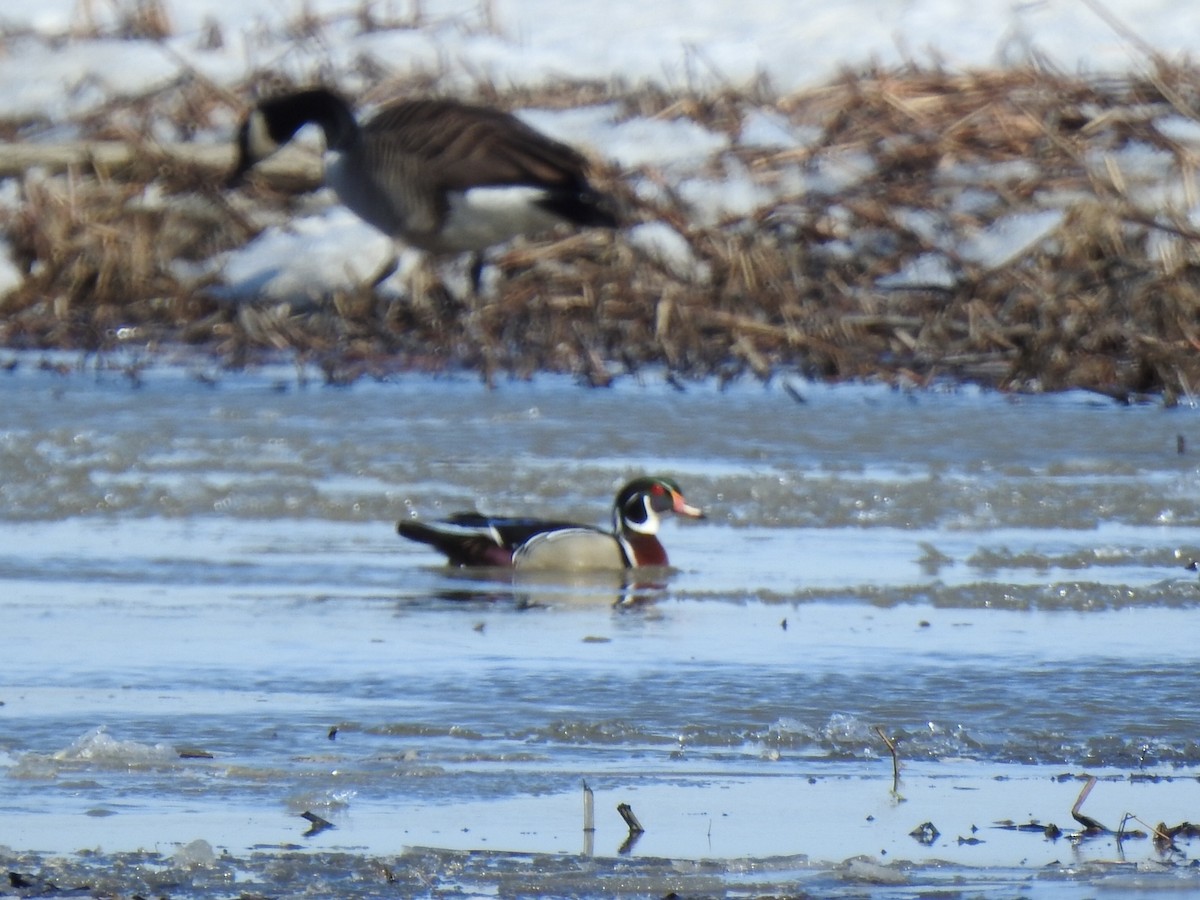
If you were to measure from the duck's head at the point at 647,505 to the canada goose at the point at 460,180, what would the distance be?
3649 millimetres

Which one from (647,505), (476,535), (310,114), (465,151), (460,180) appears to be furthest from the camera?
(310,114)

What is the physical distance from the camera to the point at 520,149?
10.9 meters

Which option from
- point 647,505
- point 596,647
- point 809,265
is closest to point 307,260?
point 809,265

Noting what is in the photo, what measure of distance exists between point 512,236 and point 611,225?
0.54 m

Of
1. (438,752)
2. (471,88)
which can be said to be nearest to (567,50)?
(471,88)

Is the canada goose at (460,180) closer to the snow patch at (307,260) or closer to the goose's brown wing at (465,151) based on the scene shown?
the goose's brown wing at (465,151)

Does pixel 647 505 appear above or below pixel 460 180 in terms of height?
below

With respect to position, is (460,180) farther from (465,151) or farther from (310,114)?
(310,114)

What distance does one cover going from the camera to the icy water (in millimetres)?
3646

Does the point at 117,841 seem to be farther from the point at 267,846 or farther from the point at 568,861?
the point at 568,861

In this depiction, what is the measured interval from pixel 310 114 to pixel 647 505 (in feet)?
16.6

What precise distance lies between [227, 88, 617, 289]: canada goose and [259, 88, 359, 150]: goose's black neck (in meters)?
0.08

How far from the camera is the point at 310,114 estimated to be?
11539 millimetres

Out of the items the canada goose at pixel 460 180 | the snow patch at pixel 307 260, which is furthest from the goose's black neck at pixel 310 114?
the snow patch at pixel 307 260
